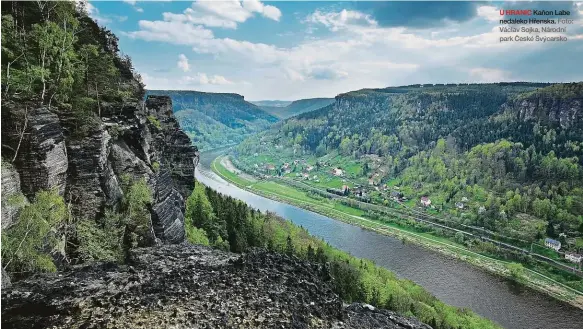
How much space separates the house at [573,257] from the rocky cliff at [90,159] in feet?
258

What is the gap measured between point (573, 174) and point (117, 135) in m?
125

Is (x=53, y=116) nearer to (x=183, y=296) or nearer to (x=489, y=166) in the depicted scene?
(x=183, y=296)

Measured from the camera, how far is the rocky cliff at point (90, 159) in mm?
16703

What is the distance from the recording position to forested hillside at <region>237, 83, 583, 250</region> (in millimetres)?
98188

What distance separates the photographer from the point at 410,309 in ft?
144

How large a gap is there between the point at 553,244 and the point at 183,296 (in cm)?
9037

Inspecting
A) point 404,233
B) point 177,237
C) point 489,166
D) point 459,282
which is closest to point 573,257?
point 459,282

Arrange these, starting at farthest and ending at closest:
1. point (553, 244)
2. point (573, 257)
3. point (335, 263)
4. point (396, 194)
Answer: point (396, 194), point (553, 244), point (573, 257), point (335, 263)

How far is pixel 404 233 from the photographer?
9100 centimetres

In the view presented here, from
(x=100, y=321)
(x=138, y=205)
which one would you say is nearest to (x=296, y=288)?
(x=100, y=321)

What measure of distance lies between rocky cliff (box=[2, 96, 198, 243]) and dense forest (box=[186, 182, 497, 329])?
40.0ft

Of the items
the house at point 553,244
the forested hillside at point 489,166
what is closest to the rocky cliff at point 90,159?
the house at point 553,244

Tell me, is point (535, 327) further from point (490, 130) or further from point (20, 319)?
point (490, 130)

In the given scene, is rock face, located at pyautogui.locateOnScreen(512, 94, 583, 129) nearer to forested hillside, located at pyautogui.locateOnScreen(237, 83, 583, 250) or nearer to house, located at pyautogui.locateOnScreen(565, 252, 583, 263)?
forested hillside, located at pyautogui.locateOnScreen(237, 83, 583, 250)
